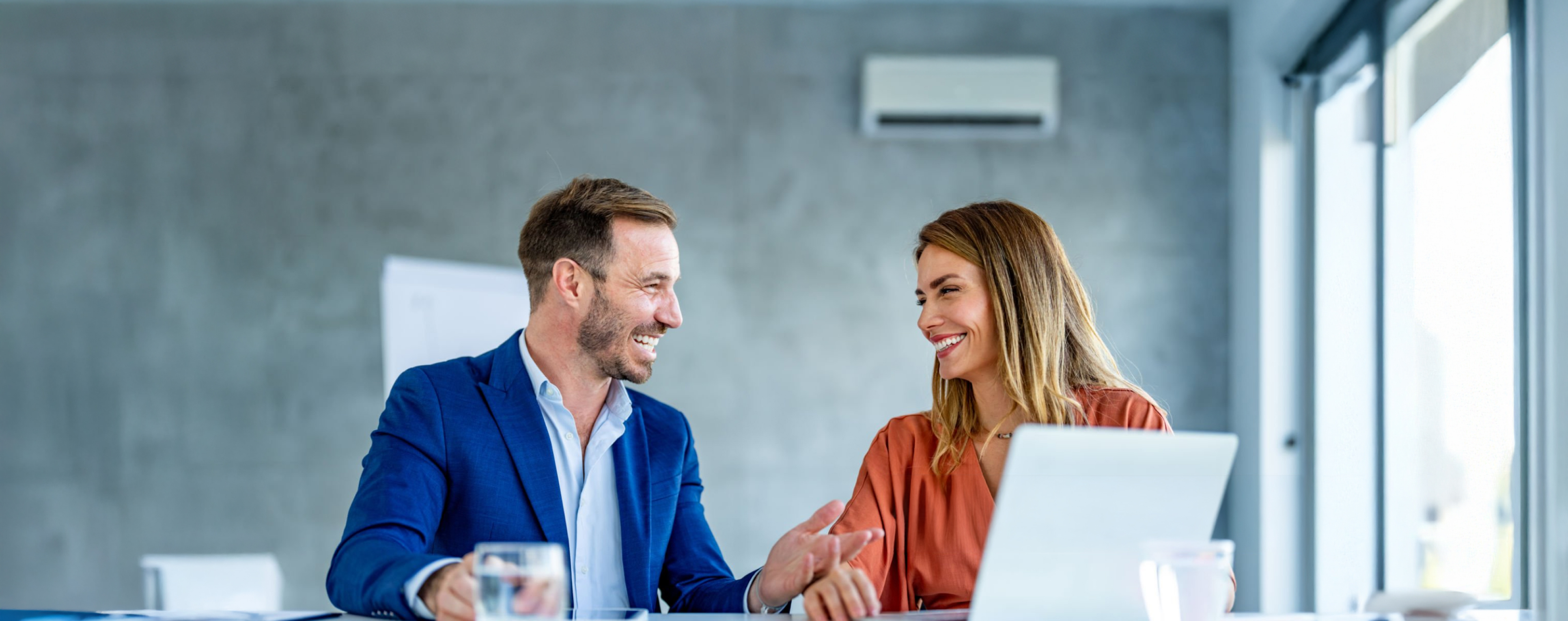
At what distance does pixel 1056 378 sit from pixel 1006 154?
225cm

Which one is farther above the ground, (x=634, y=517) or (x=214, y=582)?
(x=634, y=517)

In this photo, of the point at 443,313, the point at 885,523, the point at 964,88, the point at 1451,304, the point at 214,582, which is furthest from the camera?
the point at 964,88

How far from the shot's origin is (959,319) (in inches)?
74.3

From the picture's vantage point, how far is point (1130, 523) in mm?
1209

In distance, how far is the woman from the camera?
5.73 feet

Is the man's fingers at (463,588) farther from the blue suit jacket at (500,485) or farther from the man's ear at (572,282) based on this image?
the man's ear at (572,282)

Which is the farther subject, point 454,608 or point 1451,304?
point 1451,304

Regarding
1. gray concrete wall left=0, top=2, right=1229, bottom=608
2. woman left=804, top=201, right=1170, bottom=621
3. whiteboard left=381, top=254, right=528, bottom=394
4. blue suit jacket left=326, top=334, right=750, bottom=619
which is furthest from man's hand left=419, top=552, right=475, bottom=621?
gray concrete wall left=0, top=2, right=1229, bottom=608

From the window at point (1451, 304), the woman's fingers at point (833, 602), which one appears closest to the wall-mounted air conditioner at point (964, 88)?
the window at point (1451, 304)

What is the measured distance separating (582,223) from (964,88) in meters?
2.15

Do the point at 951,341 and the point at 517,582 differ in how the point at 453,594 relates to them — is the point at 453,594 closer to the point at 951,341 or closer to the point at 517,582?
the point at 517,582

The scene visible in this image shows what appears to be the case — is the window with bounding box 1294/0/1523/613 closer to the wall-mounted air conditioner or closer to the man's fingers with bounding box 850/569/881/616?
the wall-mounted air conditioner

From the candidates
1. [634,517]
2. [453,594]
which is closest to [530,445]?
[634,517]

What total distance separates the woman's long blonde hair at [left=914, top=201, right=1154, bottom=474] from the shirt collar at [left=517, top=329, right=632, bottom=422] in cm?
52
